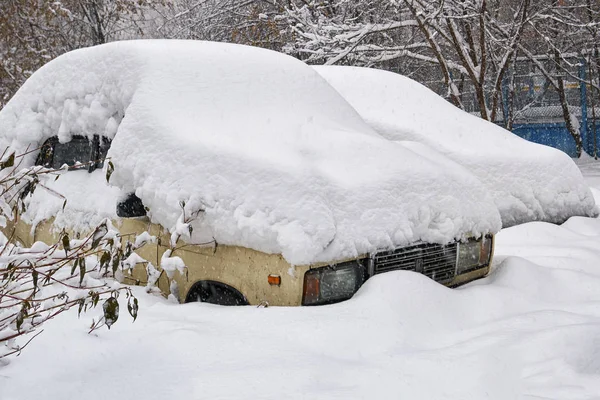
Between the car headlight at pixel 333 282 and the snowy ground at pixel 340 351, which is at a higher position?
the car headlight at pixel 333 282

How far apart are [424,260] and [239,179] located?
1.18 m

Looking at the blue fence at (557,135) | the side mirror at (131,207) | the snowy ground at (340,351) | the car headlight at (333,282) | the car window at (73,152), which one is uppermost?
the car window at (73,152)

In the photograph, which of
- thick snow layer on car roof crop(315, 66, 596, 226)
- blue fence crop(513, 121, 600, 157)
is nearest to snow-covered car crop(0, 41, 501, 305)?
thick snow layer on car roof crop(315, 66, 596, 226)

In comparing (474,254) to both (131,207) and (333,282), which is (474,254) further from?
(131,207)

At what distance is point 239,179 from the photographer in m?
3.41

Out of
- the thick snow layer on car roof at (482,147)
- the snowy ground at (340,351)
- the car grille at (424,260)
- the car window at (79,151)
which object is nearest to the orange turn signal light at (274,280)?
the snowy ground at (340,351)

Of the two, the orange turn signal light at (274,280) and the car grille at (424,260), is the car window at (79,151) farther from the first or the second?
the car grille at (424,260)

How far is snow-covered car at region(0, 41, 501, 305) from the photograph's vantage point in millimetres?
3256

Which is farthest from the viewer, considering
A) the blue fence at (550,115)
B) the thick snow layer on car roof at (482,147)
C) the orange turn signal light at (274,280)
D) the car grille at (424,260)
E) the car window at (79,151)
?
the blue fence at (550,115)

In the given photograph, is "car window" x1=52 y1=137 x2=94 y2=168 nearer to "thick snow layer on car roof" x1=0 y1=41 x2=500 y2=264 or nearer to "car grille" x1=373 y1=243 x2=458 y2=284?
"thick snow layer on car roof" x1=0 y1=41 x2=500 y2=264

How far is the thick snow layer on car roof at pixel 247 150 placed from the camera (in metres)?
3.29

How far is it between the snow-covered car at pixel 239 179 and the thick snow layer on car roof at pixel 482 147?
57.4 inches

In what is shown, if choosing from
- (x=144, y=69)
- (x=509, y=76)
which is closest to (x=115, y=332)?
(x=144, y=69)

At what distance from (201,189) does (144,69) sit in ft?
4.06
